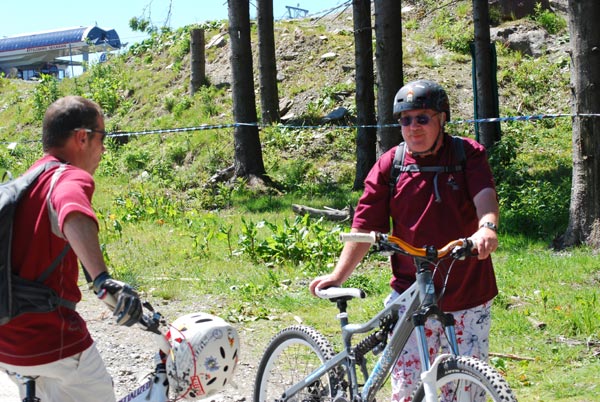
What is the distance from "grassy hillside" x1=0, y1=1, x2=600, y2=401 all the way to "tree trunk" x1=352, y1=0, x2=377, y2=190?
784 mm

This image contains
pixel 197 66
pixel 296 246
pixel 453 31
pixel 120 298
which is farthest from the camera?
pixel 197 66

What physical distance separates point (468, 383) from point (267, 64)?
16.1 m

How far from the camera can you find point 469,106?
733 inches

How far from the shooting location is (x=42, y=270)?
137 inches

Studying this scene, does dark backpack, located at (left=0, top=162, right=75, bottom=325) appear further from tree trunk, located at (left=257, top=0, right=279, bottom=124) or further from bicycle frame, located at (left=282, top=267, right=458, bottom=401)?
tree trunk, located at (left=257, top=0, right=279, bottom=124)

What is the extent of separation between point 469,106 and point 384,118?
7114 mm

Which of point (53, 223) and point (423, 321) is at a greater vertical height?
point (53, 223)

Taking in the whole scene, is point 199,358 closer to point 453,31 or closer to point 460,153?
point 460,153

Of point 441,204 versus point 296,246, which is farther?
point 296,246

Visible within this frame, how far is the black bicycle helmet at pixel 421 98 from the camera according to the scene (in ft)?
13.1

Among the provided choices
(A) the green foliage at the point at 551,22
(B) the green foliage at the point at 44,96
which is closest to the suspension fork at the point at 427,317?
(A) the green foliage at the point at 551,22

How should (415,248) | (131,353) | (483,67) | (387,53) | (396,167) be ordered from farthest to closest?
(483,67), (387,53), (131,353), (396,167), (415,248)

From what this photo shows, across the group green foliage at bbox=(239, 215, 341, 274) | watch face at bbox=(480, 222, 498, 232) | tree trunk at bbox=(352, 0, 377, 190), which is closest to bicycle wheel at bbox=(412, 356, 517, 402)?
watch face at bbox=(480, 222, 498, 232)

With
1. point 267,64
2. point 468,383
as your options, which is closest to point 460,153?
point 468,383
